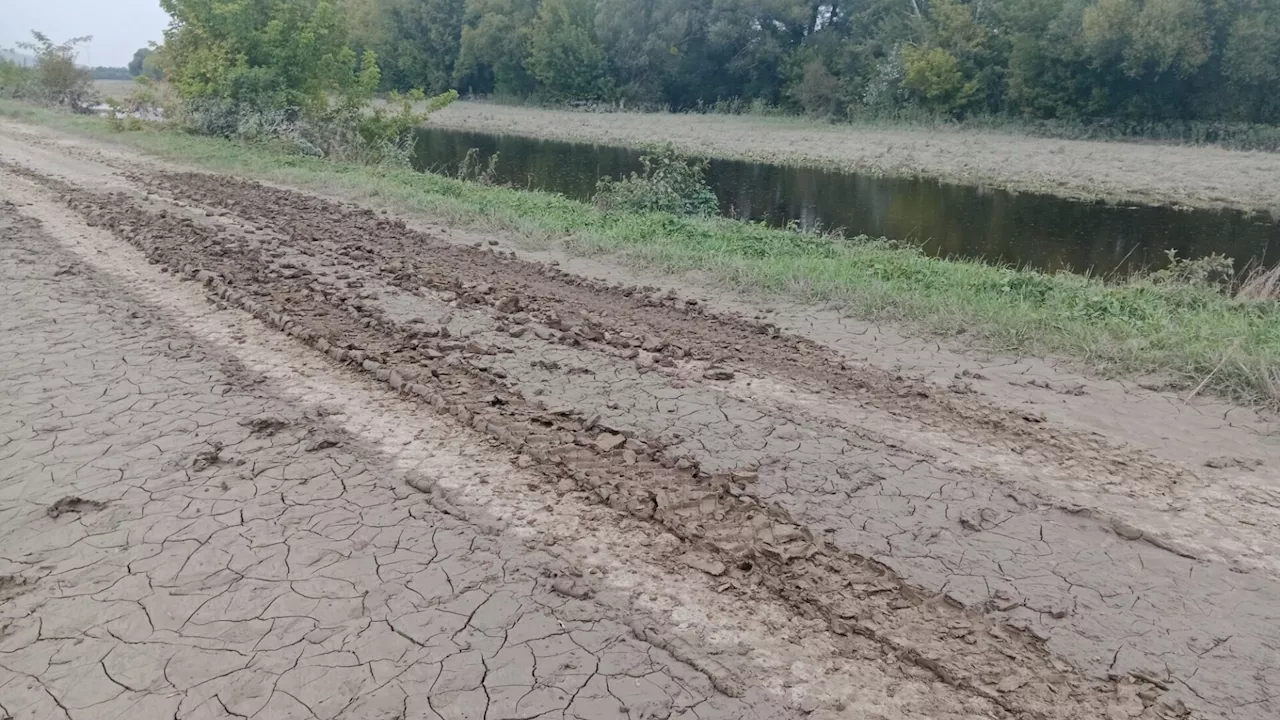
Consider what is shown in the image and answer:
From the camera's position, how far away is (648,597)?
11.5 feet

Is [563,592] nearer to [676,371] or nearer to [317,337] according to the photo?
[676,371]

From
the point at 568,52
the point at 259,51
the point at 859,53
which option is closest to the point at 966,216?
the point at 259,51

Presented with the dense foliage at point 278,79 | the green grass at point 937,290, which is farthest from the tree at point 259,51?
the green grass at point 937,290

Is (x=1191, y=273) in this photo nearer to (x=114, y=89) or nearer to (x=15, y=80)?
(x=15, y=80)

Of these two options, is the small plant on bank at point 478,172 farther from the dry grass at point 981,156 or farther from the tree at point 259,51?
the dry grass at point 981,156

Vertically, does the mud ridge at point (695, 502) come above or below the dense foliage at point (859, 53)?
below

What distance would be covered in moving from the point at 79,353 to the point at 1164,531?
254 inches

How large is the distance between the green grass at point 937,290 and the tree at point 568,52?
37439 millimetres

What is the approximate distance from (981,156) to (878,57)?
17.1 meters

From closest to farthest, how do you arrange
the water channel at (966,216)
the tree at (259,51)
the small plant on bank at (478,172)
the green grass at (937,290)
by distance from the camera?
the green grass at (937,290) → the water channel at (966,216) → the small plant on bank at (478,172) → the tree at (259,51)

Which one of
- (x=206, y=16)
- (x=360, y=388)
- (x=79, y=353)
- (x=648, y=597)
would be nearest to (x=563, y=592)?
(x=648, y=597)

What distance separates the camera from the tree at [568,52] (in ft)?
161

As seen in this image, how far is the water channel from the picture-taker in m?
14.4

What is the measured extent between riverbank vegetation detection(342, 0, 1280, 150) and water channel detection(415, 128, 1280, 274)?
34.0 ft
